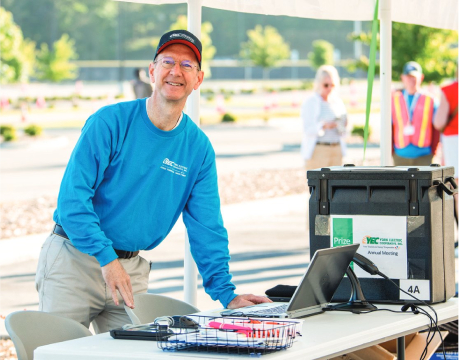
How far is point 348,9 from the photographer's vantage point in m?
5.92

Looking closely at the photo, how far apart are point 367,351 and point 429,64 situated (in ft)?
67.4

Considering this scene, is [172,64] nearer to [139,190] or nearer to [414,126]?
[139,190]

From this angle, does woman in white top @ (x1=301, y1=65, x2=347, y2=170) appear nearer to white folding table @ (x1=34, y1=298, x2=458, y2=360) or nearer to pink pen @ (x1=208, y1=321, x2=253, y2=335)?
white folding table @ (x1=34, y1=298, x2=458, y2=360)

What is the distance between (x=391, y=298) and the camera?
402cm

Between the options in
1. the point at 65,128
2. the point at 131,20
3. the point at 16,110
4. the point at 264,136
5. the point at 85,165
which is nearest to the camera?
the point at 85,165

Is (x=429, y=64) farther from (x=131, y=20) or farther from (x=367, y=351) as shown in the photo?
(x=131, y=20)

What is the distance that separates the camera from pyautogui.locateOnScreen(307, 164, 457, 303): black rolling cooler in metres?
3.97

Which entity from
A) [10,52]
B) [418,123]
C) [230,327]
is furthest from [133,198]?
[10,52]

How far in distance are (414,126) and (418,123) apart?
0.07 metres

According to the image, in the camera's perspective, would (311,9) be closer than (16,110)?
Yes

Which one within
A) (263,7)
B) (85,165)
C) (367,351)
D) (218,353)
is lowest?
(367,351)

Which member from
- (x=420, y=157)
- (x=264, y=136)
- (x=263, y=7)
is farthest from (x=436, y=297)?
(x=264, y=136)

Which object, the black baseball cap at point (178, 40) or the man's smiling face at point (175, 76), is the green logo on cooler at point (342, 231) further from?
the black baseball cap at point (178, 40)

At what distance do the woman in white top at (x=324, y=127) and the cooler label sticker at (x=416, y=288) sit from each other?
6.88 metres
